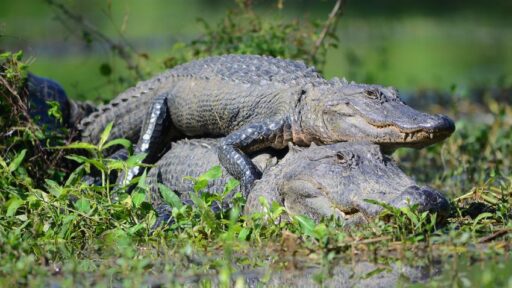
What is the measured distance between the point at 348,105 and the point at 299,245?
4.81 feet

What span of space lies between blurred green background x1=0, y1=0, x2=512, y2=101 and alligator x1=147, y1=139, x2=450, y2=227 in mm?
7297

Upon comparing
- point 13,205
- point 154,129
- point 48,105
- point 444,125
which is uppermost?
point 444,125

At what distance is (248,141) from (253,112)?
1.26 feet

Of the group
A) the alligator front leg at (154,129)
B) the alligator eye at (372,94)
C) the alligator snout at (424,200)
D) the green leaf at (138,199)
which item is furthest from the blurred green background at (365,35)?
the alligator snout at (424,200)

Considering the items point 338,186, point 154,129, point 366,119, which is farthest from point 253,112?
point 338,186

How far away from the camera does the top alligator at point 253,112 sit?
602 centimetres

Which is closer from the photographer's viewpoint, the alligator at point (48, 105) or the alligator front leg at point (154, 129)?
the alligator front leg at point (154, 129)

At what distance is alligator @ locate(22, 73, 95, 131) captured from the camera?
7770mm

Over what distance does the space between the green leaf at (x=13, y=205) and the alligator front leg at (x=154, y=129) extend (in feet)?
4.82

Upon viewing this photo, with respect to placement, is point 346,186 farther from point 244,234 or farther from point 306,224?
point 244,234

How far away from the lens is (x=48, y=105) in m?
7.93

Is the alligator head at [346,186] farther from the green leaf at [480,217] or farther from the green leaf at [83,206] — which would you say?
the green leaf at [83,206]

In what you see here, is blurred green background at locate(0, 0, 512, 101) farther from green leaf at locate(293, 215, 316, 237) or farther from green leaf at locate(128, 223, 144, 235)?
green leaf at locate(293, 215, 316, 237)

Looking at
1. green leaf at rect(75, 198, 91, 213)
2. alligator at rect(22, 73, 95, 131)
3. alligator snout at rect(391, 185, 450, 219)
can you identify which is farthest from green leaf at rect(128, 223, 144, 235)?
alligator at rect(22, 73, 95, 131)
